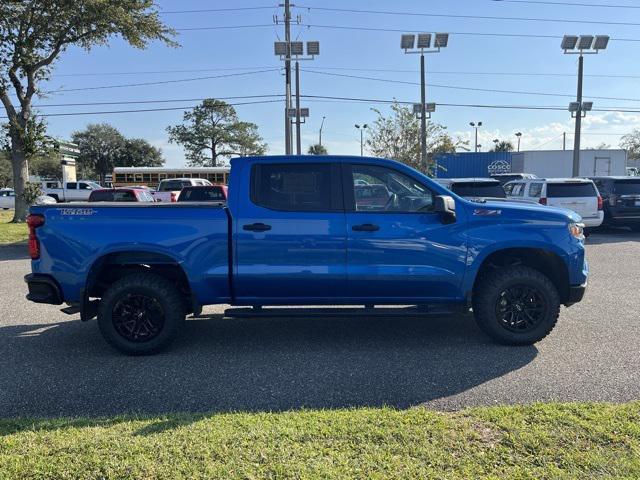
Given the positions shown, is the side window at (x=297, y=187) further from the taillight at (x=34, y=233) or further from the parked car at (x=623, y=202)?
the parked car at (x=623, y=202)

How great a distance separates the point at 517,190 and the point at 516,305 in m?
11.7

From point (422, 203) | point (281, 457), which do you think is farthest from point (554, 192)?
point (281, 457)

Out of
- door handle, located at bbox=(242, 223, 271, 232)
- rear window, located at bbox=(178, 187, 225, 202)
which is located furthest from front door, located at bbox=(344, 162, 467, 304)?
rear window, located at bbox=(178, 187, 225, 202)

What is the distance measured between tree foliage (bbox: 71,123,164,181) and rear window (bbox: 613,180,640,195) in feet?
238

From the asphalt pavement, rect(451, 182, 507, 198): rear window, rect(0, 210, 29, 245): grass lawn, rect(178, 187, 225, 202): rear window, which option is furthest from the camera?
rect(178, 187, 225, 202): rear window

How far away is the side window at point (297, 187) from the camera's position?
5.16 meters

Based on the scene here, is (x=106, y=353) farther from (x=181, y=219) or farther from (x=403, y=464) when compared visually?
(x=403, y=464)

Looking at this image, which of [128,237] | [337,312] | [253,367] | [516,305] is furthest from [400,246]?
[128,237]

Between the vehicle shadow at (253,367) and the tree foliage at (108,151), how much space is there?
3027 inches

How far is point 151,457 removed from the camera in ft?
10.1

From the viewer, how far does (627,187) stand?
49.8 ft

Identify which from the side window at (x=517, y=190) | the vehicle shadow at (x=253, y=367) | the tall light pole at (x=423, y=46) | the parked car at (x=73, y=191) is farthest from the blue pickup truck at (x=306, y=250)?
the parked car at (x=73, y=191)

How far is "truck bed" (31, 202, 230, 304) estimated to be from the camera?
499cm

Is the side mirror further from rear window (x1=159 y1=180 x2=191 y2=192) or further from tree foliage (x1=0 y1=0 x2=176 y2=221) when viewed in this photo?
rear window (x1=159 y1=180 x2=191 y2=192)
